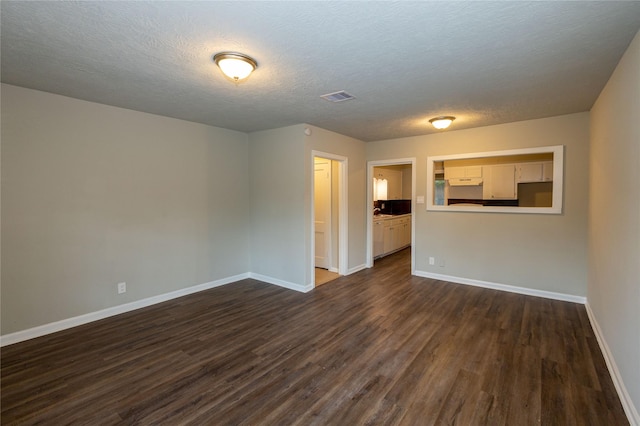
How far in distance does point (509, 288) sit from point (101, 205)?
5770mm

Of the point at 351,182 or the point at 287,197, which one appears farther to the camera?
the point at 351,182

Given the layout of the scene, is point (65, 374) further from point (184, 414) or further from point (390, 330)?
point (390, 330)

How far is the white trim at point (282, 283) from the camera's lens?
453 cm

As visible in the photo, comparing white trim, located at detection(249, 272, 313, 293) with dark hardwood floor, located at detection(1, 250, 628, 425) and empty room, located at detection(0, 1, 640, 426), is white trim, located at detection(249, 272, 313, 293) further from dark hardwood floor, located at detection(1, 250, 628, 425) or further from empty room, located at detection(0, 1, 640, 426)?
dark hardwood floor, located at detection(1, 250, 628, 425)

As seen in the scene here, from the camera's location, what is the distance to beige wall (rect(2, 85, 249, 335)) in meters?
2.95

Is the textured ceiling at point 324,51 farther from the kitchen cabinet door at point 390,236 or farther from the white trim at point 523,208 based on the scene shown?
the kitchen cabinet door at point 390,236

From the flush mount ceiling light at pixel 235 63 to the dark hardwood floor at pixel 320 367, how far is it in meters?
2.49

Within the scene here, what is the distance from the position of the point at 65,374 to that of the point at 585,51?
490cm

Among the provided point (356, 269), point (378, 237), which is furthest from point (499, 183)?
point (356, 269)

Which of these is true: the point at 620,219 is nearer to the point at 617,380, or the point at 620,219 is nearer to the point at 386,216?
the point at 617,380

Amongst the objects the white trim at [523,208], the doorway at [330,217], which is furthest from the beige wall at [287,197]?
the white trim at [523,208]

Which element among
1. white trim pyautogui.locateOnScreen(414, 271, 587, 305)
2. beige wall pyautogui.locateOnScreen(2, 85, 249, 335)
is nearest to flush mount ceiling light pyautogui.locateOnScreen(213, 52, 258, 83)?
beige wall pyautogui.locateOnScreen(2, 85, 249, 335)

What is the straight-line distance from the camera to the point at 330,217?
5.67m

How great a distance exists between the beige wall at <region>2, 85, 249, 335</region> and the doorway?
5.73 ft
